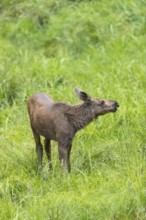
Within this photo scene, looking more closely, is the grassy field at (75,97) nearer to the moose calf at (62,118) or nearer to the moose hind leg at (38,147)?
the moose hind leg at (38,147)

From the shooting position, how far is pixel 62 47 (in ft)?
41.2

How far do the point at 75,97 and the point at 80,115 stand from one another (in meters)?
1.69

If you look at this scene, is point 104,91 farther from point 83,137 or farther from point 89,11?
point 89,11

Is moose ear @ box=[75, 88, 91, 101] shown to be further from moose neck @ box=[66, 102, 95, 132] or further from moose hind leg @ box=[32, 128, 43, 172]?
moose hind leg @ box=[32, 128, 43, 172]

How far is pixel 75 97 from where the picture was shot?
999 centimetres

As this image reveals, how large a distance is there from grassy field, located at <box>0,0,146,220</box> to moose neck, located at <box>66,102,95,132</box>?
12.6 inches

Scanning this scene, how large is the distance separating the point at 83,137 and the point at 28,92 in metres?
1.93

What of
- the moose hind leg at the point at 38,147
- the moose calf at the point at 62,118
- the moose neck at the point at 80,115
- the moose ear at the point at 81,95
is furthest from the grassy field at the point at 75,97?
the moose ear at the point at 81,95

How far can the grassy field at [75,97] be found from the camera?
23.1 feet

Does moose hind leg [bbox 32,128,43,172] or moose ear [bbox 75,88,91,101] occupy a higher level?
moose ear [bbox 75,88,91,101]

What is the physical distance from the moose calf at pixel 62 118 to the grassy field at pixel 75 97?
0.20m

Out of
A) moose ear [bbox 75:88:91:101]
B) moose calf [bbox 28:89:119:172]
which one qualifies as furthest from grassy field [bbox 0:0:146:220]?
moose ear [bbox 75:88:91:101]

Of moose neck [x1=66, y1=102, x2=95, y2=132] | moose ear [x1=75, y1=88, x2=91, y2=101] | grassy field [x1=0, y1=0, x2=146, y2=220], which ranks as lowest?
grassy field [x1=0, y1=0, x2=146, y2=220]

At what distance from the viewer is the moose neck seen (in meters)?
8.26
